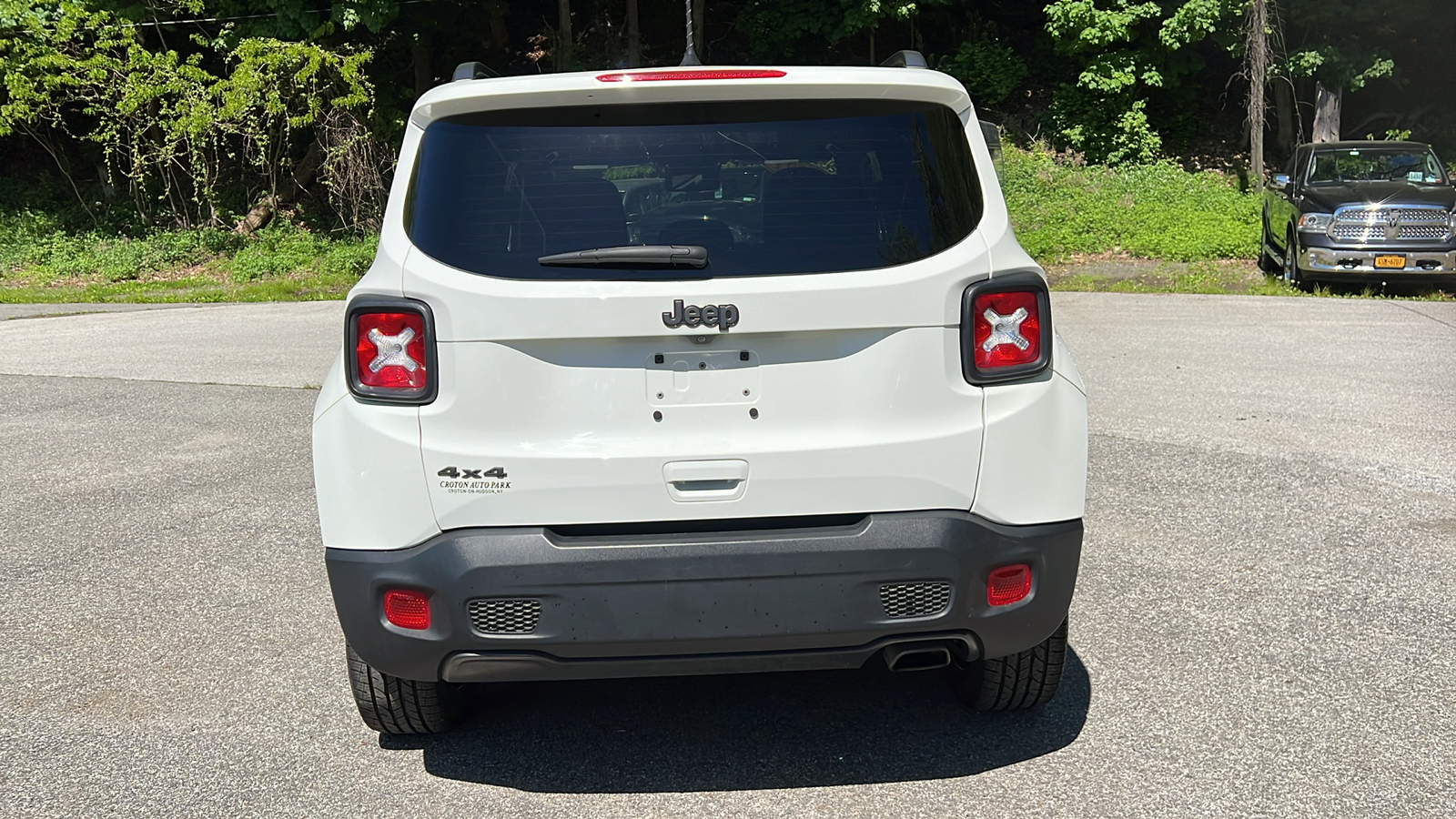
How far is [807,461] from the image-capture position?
3.02 m

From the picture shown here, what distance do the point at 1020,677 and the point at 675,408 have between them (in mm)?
1365

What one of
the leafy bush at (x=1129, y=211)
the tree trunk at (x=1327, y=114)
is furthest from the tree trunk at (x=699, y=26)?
the tree trunk at (x=1327, y=114)

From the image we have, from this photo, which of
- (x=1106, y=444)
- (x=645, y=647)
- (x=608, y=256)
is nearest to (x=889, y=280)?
(x=608, y=256)

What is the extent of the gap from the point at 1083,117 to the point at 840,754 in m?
24.1

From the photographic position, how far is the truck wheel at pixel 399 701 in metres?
3.50

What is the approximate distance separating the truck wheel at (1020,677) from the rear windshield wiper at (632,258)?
147 centimetres

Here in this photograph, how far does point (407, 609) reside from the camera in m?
3.09

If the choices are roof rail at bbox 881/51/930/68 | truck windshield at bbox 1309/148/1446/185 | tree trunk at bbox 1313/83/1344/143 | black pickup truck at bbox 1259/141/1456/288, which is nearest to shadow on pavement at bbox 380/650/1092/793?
roof rail at bbox 881/51/930/68

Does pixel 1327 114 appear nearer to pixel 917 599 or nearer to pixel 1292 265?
pixel 1292 265

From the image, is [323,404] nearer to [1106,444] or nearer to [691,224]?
[691,224]

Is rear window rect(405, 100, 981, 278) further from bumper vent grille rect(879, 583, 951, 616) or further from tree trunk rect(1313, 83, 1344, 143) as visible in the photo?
tree trunk rect(1313, 83, 1344, 143)

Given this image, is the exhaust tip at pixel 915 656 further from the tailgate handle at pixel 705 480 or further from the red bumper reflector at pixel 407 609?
the red bumper reflector at pixel 407 609

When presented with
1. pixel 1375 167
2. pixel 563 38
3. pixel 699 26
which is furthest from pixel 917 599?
pixel 699 26

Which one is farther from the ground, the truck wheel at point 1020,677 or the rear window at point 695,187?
the rear window at point 695,187
